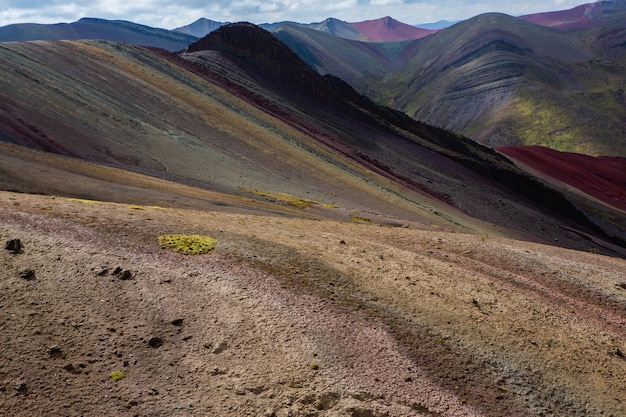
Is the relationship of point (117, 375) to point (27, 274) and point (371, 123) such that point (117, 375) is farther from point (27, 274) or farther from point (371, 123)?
point (371, 123)

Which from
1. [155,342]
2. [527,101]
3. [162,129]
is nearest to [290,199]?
[162,129]

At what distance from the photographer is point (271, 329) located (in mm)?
13328

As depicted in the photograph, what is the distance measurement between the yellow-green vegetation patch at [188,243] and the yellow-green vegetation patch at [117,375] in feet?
20.7

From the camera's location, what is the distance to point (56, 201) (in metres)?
20.4

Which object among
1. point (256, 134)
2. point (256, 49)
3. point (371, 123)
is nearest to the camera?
point (256, 134)

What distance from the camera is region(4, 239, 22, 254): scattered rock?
47.7 feet

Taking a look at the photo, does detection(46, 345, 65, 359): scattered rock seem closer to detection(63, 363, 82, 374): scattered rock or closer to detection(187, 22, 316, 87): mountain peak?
detection(63, 363, 82, 374): scattered rock

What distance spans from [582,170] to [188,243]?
99.1 metres

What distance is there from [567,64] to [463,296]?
19668 cm

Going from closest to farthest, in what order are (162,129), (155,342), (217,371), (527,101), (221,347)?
(217,371) < (155,342) < (221,347) < (162,129) < (527,101)

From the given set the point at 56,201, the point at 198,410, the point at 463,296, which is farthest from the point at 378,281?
the point at 56,201

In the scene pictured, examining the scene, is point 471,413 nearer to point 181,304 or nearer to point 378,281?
point 378,281

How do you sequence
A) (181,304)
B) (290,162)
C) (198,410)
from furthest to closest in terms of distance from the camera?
(290,162)
(181,304)
(198,410)

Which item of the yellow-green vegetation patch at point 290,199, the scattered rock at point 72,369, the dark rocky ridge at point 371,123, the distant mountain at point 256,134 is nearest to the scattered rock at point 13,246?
the scattered rock at point 72,369
